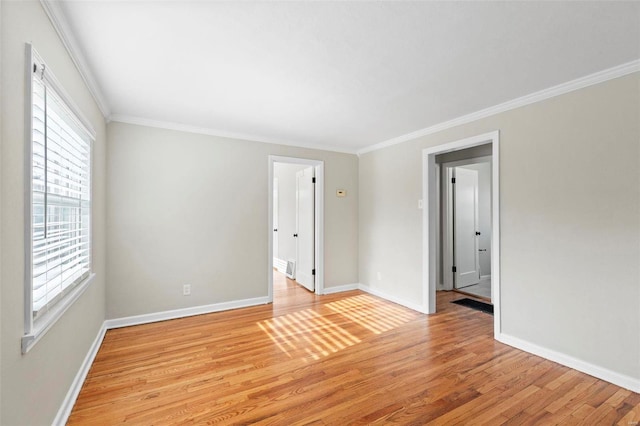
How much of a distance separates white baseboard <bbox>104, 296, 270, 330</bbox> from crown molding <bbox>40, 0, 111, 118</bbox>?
2.38m

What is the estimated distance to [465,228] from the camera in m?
5.32

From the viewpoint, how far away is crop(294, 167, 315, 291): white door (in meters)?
4.89

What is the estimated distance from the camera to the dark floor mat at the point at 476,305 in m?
4.02

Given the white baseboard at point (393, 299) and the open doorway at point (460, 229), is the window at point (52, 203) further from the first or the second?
the open doorway at point (460, 229)

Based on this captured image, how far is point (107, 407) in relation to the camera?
1.98 m

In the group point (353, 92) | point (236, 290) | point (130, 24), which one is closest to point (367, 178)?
point (353, 92)

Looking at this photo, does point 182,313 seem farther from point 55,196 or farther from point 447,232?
point 447,232

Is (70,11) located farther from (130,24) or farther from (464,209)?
(464,209)

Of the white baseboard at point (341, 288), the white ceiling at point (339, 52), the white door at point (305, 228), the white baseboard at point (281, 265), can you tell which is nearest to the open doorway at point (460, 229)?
the white baseboard at point (341, 288)

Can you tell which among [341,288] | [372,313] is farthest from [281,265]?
[372,313]

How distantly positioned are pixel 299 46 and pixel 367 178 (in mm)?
3101

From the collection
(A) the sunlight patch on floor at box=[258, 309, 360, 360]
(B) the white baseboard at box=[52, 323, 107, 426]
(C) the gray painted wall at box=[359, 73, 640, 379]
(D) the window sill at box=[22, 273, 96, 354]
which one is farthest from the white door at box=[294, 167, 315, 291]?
(D) the window sill at box=[22, 273, 96, 354]

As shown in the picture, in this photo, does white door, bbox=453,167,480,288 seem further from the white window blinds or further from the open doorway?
the white window blinds

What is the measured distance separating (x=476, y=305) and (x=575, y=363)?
1.75m
